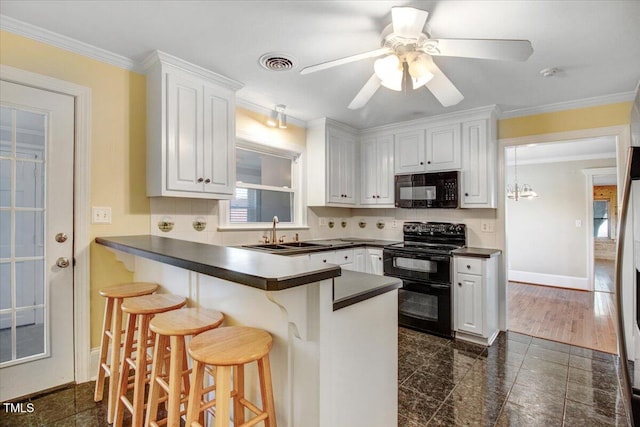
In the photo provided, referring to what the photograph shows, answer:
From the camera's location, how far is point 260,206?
364 centimetres

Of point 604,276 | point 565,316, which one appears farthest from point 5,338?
point 604,276

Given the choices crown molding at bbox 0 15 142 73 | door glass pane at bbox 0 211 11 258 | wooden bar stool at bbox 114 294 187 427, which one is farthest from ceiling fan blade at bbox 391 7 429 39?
door glass pane at bbox 0 211 11 258

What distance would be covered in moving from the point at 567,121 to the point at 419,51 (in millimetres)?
2335

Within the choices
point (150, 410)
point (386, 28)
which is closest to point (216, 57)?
point (386, 28)

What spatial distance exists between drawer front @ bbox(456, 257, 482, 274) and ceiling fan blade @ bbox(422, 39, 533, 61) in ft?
6.33

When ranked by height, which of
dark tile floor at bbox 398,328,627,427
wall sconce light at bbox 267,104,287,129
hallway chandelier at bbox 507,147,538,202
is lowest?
dark tile floor at bbox 398,328,627,427

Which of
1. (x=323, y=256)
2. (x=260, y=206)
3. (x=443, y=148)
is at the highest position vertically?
(x=443, y=148)

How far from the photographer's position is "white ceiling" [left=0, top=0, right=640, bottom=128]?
1.76 m

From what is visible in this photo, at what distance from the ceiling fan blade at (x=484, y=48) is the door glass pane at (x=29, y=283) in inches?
109

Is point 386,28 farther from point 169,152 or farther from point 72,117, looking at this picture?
point 72,117

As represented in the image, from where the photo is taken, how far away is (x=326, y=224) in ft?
14.1

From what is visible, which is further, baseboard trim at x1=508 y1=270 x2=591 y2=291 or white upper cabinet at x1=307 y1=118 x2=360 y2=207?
baseboard trim at x1=508 y1=270 x2=591 y2=291

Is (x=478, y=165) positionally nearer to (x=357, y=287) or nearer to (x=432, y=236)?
(x=432, y=236)

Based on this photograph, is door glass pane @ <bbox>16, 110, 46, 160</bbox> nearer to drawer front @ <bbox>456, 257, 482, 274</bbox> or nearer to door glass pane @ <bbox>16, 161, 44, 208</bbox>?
door glass pane @ <bbox>16, 161, 44, 208</bbox>
